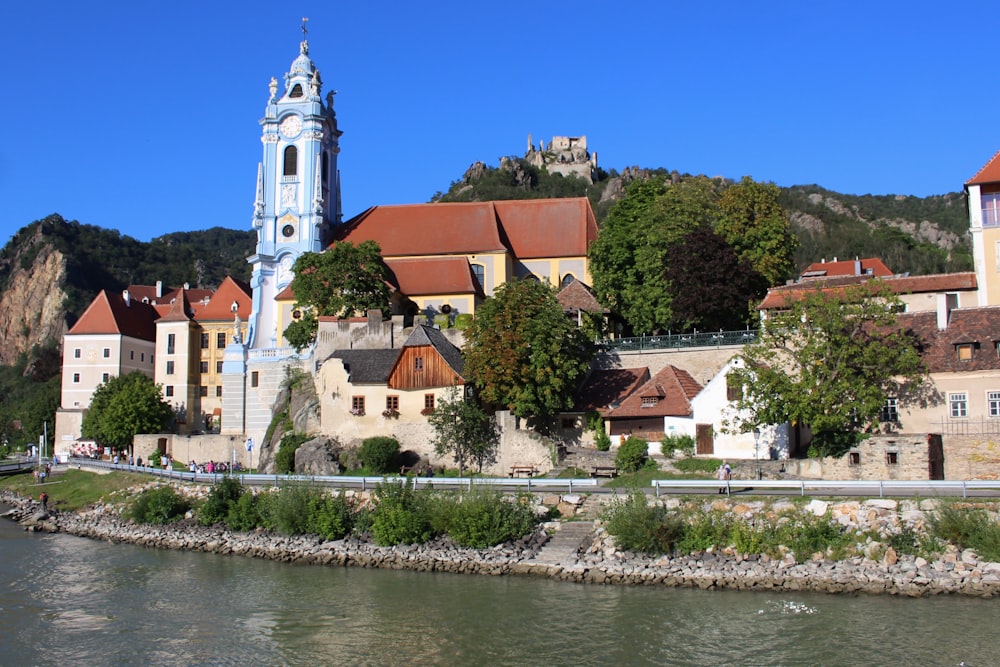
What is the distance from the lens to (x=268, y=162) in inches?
2517

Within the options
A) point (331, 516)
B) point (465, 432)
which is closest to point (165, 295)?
point (465, 432)

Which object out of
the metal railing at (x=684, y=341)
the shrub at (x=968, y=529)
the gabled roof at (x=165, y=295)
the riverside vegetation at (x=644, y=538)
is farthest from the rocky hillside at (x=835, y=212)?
the shrub at (x=968, y=529)

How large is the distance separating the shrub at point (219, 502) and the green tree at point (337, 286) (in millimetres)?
13575

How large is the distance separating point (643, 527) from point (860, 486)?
6903 mm

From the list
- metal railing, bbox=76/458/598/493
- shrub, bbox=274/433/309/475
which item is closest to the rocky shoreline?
metal railing, bbox=76/458/598/493

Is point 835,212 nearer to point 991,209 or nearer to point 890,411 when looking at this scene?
point 991,209

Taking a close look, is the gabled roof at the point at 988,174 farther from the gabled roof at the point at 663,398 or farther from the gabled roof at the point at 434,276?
the gabled roof at the point at 434,276

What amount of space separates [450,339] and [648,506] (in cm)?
1956

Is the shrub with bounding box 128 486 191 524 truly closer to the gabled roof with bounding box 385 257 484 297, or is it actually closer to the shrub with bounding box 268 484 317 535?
the shrub with bounding box 268 484 317 535

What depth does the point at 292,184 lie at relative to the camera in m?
63.2

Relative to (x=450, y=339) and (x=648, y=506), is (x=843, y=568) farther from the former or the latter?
(x=450, y=339)

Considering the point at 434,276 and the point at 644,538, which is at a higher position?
the point at 434,276

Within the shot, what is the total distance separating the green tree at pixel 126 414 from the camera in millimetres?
58438

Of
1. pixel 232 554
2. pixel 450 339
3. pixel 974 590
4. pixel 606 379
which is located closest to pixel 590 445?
pixel 606 379
